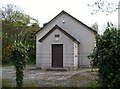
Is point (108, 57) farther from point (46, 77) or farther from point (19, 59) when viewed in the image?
point (46, 77)

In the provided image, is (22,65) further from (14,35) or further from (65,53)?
(14,35)

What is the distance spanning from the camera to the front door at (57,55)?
73.3 feet

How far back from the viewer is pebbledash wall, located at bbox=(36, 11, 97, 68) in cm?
2224

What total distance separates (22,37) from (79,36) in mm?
11052

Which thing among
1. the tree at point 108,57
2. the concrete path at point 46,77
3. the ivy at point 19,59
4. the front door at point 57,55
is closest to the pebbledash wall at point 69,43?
the front door at point 57,55

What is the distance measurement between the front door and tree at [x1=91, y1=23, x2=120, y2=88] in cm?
1353

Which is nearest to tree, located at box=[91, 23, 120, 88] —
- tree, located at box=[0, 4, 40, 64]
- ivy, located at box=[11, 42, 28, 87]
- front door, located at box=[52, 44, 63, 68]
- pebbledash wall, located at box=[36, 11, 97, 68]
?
ivy, located at box=[11, 42, 28, 87]

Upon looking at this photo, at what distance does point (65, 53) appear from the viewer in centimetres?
2361

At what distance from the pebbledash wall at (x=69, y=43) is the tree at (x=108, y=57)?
1219 centimetres

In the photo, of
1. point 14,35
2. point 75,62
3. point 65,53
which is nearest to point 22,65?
point 75,62

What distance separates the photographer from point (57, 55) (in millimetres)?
22750

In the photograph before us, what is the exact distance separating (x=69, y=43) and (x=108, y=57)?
14771mm

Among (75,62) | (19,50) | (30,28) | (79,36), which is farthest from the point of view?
(30,28)

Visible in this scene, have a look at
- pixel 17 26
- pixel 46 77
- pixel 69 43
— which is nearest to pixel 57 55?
pixel 69 43
